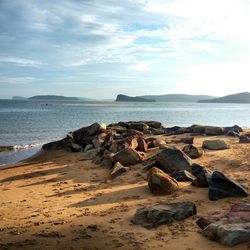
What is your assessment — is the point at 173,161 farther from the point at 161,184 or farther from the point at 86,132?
the point at 86,132

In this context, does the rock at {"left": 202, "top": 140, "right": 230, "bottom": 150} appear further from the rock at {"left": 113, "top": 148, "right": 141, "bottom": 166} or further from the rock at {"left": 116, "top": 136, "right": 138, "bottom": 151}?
the rock at {"left": 113, "top": 148, "right": 141, "bottom": 166}

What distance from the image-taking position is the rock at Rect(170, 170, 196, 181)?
12312 millimetres

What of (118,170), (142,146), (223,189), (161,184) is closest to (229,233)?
(223,189)

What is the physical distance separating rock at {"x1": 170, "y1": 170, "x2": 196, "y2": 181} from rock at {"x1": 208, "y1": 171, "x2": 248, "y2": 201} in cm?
181

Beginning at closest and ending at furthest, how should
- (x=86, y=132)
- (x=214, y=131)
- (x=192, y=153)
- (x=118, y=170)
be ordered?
(x=118, y=170)
(x=192, y=153)
(x=86, y=132)
(x=214, y=131)

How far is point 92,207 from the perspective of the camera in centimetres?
1025

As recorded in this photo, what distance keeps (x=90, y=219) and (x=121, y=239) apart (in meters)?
1.45

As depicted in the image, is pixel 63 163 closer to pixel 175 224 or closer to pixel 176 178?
pixel 176 178

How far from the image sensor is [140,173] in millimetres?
13859

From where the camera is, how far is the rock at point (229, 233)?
23.7 feet

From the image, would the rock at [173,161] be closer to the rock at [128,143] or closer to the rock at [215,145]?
the rock at [128,143]

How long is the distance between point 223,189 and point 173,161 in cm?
346

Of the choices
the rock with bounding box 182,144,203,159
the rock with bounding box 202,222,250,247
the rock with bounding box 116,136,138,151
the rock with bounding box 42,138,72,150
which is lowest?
the rock with bounding box 42,138,72,150

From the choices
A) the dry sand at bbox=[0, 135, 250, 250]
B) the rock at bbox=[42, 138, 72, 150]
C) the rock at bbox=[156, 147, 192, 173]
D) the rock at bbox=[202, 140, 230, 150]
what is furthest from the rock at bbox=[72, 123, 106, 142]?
the rock at bbox=[156, 147, 192, 173]
